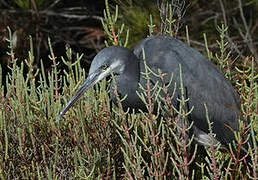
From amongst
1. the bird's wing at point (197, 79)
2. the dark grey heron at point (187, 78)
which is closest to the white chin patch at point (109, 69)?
the dark grey heron at point (187, 78)

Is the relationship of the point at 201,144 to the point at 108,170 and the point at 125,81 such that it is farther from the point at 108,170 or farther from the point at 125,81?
the point at 108,170

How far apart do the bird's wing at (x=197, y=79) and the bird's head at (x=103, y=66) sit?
0.10 meters

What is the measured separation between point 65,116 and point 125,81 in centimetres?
27

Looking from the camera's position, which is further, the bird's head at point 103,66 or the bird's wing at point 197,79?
the bird's wing at point 197,79

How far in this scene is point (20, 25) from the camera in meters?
4.04

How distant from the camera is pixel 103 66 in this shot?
2225 millimetres

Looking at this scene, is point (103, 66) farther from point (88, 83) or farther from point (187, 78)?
point (187, 78)

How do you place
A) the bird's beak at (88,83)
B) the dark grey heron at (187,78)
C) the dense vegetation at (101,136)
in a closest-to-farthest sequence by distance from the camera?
the dense vegetation at (101,136), the bird's beak at (88,83), the dark grey heron at (187,78)

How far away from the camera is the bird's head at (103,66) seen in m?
2.18

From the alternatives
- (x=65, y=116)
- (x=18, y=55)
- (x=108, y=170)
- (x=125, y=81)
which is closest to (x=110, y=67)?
(x=125, y=81)

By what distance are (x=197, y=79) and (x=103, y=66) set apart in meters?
0.38

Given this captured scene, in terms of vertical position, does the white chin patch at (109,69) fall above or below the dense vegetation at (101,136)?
above

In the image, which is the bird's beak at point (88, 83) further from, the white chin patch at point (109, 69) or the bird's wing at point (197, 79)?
the bird's wing at point (197, 79)

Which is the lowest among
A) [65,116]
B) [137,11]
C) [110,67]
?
[65,116]
